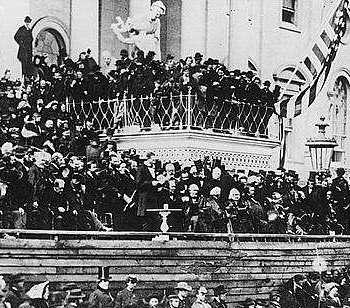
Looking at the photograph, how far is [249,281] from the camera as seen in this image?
18531 millimetres

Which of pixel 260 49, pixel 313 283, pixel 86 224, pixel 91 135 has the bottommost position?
pixel 313 283

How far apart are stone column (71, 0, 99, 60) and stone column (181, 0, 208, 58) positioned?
2.76 metres

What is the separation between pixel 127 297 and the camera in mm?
15188

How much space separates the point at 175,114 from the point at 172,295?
675 centimetres

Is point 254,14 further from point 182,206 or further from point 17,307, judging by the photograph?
point 17,307

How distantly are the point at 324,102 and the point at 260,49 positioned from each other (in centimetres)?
496

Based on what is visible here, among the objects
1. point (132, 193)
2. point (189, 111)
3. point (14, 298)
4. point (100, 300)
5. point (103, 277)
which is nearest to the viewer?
→ point (14, 298)

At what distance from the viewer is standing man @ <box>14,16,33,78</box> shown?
24.5 metres

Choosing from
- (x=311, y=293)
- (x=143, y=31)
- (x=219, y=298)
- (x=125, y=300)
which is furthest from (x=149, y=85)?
(x=125, y=300)

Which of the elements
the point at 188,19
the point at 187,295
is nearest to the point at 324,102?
the point at 188,19

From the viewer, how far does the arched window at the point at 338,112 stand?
34938 millimetres

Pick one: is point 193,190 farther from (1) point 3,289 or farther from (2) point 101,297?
(1) point 3,289

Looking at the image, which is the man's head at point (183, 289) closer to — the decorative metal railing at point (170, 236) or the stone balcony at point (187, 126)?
the decorative metal railing at point (170, 236)

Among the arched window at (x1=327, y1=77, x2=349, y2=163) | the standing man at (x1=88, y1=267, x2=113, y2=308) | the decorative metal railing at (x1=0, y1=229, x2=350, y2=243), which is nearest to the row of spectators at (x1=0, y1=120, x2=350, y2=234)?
the decorative metal railing at (x1=0, y1=229, x2=350, y2=243)
